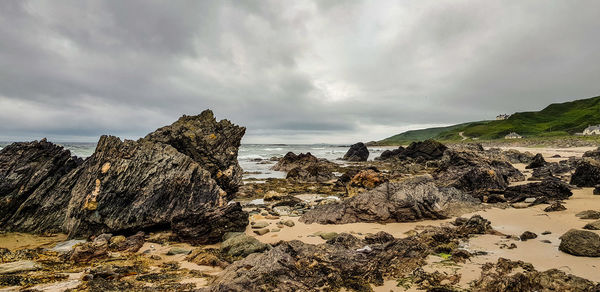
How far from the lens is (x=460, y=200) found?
10.3 metres

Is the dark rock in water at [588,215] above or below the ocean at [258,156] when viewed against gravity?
above

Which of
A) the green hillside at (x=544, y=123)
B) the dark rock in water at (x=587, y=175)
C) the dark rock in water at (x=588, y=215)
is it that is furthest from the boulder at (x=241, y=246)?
the green hillside at (x=544, y=123)

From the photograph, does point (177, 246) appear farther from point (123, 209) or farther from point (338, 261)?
point (338, 261)

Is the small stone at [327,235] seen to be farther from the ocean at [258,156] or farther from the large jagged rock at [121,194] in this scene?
the ocean at [258,156]

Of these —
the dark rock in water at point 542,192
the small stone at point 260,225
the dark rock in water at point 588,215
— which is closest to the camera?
the dark rock in water at point 588,215

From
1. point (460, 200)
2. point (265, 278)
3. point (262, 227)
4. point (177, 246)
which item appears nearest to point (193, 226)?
point (177, 246)

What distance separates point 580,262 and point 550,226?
9.95 ft

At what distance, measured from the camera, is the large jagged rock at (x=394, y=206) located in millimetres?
9227

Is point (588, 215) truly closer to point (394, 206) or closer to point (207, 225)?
point (394, 206)

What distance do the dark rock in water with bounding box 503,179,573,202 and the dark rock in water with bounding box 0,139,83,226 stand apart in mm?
19294

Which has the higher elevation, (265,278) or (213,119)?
(213,119)

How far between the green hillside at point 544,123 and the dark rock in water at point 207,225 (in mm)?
123095

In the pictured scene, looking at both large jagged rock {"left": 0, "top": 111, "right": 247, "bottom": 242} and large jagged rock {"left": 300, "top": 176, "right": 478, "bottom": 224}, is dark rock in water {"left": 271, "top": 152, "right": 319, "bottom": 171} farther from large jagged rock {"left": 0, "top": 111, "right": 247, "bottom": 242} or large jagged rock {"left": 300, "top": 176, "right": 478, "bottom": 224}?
large jagged rock {"left": 300, "top": 176, "right": 478, "bottom": 224}

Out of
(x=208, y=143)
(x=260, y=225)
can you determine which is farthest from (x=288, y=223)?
(x=208, y=143)
